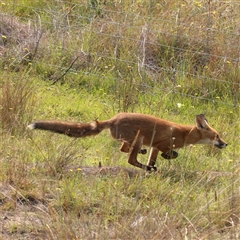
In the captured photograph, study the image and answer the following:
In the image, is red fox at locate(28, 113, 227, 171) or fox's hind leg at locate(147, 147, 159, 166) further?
fox's hind leg at locate(147, 147, 159, 166)

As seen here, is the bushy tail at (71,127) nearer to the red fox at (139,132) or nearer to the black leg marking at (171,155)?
the red fox at (139,132)

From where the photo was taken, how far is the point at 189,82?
10172 millimetres

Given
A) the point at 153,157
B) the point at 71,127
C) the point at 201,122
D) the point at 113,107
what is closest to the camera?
the point at 71,127

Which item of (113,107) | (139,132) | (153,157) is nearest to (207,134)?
(153,157)

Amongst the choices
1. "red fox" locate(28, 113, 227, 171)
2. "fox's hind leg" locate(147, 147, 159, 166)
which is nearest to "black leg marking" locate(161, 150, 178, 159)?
"red fox" locate(28, 113, 227, 171)

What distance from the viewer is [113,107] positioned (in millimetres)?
9273

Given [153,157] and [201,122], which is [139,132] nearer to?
[153,157]

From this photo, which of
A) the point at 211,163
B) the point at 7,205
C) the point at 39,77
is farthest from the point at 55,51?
the point at 7,205

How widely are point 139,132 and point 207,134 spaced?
1189 mm

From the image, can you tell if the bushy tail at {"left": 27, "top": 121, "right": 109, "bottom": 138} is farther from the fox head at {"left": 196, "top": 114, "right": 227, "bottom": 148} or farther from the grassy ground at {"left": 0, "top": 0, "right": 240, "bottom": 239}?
the fox head at {"left": 196, "top": 114, "right": 227, "bottom": 148}

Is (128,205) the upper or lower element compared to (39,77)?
upper

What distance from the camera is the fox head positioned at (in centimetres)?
810

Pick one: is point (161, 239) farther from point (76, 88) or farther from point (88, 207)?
point (76, 88)

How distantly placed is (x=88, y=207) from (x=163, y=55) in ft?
17.0
